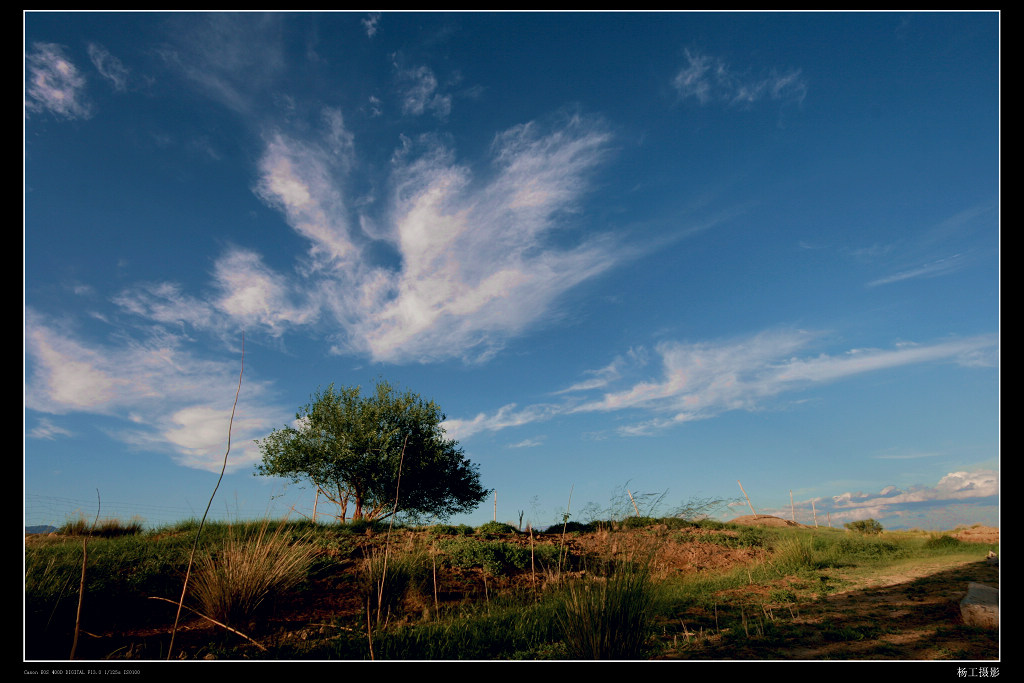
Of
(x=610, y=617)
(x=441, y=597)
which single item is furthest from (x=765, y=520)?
(x=610, y=617)

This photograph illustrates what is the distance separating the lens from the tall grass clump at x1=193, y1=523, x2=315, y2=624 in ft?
21.6

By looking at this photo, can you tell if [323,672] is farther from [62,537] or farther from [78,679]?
[62,537]

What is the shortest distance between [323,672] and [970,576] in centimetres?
1311

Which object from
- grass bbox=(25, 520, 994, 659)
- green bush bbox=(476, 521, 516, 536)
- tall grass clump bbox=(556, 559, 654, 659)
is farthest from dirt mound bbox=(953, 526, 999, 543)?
tall grass clump bbox=(556, 559, 654, 659)

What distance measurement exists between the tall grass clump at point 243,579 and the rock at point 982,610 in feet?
31.1

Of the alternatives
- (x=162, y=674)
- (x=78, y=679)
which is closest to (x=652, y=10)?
(x=162, y=674)

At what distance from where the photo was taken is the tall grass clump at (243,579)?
6.57 metres

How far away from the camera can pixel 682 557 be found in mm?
13195

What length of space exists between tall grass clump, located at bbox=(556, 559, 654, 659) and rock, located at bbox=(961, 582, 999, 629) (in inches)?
192

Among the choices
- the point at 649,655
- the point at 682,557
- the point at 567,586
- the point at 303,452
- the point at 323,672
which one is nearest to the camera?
the point at 323,672

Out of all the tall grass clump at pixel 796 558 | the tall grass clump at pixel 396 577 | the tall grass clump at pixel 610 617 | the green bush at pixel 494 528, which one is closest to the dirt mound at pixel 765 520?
the tall grass clump at pixel 796 558

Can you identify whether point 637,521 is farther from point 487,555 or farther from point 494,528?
point 494,528

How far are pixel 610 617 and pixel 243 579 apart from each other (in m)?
5.16

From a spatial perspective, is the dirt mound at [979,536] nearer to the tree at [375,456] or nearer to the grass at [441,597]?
the grass at [441,597]
